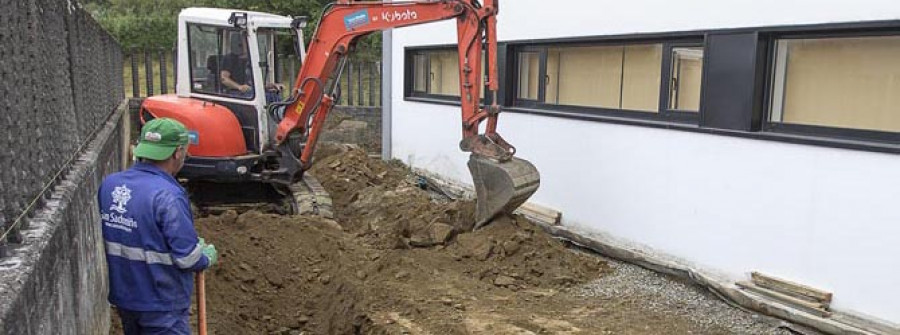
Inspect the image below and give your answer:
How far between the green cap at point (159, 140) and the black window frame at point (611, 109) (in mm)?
4689

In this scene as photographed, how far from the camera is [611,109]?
793 centimetres

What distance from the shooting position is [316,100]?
8891 mm

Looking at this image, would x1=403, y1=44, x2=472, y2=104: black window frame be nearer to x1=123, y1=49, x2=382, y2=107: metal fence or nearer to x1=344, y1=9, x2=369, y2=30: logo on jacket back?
x1=123, y1=49, x2=382, y2=107: metal fence

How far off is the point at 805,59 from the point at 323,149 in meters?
9.07

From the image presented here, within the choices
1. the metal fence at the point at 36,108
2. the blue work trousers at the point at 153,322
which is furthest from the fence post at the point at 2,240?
the blue work trousers at the point at 153,322

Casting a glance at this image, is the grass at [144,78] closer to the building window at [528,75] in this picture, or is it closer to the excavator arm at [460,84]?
the excavator arm at [460,84]

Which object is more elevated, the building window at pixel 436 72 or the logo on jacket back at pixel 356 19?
the logo on jacket back at pixel 356 19

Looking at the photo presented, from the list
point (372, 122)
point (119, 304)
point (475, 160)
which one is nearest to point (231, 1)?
point (372, 122)

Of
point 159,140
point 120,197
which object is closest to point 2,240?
point 120,197

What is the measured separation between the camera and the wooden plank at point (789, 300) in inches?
217

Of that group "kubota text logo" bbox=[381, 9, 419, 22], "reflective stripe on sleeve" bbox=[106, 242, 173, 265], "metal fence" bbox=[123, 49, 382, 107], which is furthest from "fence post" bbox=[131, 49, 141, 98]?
"reflective stripe on sleeve" bbox=[106, 242, 173, 265]

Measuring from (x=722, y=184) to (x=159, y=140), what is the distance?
4708mm

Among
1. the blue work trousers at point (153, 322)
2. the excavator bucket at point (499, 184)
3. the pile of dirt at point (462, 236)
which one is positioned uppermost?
the excavator bucket at point (499, 184)

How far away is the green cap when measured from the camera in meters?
3.61
